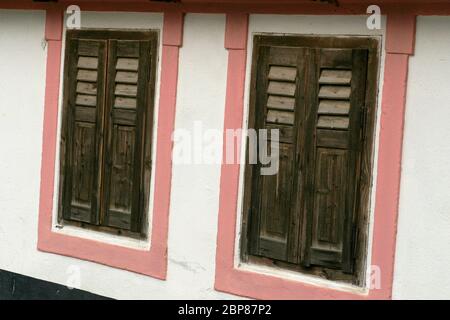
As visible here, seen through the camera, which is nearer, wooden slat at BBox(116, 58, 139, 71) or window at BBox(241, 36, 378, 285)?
window at BBox(241, 36, 378, 285)

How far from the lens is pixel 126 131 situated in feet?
23.8

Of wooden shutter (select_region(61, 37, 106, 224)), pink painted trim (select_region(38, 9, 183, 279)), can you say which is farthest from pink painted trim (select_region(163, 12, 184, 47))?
wooden shutter (select_region(61, 37, 106, 224))

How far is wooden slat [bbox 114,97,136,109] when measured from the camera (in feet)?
23.6

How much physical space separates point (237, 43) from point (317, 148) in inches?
42.4

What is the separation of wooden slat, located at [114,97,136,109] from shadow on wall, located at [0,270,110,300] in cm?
174

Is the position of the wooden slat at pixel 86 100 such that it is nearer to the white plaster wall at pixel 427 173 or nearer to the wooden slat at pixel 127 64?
the wooden slat at pixel 127 64

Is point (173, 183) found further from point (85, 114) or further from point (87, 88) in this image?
point (87, 88)

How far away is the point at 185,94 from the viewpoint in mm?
6828

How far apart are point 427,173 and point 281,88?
4.35ft

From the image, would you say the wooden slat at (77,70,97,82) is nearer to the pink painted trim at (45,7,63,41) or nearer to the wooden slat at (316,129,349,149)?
the pink painted trim at (45,7,63,41)

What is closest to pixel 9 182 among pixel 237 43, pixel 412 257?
pixel 237 43

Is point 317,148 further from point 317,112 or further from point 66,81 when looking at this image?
point 66,81

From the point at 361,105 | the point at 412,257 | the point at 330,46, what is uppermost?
the point at 330,46

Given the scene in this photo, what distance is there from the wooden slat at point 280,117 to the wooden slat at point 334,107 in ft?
0.84
